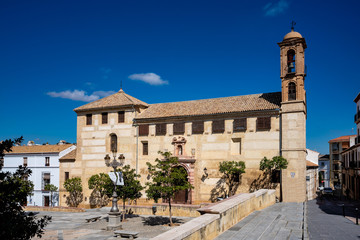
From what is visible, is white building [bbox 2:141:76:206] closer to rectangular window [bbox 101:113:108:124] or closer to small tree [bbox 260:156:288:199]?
rectangular window [bbox 101:113:108:124]

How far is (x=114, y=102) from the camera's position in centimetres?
3409

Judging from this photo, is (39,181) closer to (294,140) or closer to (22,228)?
(294,140)

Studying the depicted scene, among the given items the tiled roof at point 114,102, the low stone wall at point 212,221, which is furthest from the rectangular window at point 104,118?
the low stone wall at point 212,221

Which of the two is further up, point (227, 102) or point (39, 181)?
point (227, 102)

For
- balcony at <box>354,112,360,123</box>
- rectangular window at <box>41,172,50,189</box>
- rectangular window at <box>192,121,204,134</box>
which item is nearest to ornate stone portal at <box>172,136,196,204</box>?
rectangular window at <box>192,121,204,134</box>

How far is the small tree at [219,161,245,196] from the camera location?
26.0 m

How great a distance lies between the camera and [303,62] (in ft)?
86.6

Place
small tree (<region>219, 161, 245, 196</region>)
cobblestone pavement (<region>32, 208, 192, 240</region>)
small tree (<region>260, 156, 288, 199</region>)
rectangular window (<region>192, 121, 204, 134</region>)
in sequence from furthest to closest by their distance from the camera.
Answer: rectangular window (<region>192, 121, 204, 134</region>) → small tree (<region>219, 161, 245, 196</region>) → small tree (<region>260, 156, 288, 199</region>) → cobblestone pavement (<region>32, 208, 192, 240</region>)

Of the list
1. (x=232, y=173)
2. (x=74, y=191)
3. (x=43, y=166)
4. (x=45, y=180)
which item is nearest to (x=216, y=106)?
(x=232, y=173)

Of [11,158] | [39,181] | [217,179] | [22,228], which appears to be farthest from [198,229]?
[11,158]

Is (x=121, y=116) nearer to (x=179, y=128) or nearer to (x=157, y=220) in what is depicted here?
(x=179, y=128)

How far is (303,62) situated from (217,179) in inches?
494

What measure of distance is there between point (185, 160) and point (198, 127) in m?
3.32

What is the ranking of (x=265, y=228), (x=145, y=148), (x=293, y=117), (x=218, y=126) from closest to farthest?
(x=265, y=228), (x=293, y=117), (x=218, y=126), (x=145, y=148)
